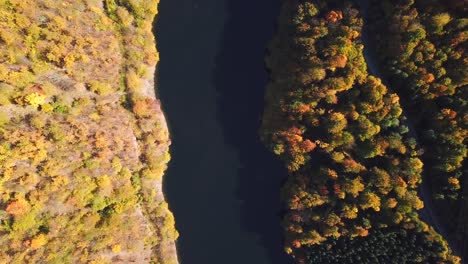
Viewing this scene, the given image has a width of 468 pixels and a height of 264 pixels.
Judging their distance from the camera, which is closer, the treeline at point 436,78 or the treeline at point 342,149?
the treeline at point 436,78

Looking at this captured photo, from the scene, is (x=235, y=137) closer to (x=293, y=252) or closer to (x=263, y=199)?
(x=263, y=199)

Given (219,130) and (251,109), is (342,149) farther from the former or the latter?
(219,130)

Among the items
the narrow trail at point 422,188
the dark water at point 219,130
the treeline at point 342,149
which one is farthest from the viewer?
the dark water at point 219,130

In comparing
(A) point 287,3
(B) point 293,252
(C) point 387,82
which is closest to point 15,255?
(B) point 293,252

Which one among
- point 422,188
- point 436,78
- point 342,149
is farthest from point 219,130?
point 436,78

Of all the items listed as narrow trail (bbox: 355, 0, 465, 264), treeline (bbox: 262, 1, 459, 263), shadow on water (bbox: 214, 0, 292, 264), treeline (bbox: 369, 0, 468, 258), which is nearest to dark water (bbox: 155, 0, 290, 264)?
shadow on water (bbox: 214, 0, 292, 264)

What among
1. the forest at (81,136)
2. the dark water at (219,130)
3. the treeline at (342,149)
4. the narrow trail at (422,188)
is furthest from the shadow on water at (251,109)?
the narrow trail at (422,188)

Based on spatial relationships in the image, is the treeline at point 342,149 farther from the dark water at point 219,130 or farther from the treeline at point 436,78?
the dark water at point 219,130
